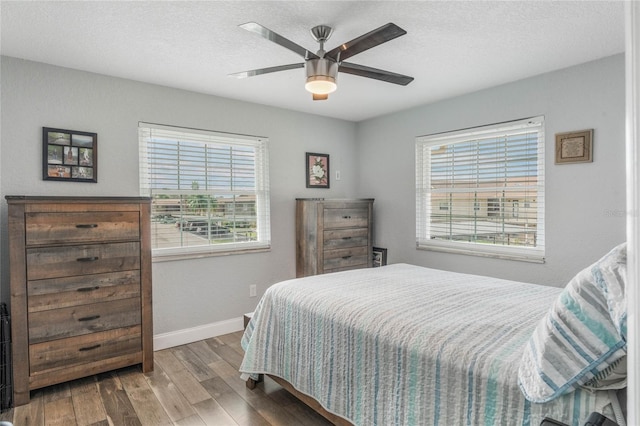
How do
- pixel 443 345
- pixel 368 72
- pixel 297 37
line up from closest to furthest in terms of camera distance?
pixel 443 345
pixel 368 72
pixel 297 37

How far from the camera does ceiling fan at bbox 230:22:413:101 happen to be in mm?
1702

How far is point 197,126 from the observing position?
3369mm

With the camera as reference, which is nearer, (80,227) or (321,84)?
(321,84)

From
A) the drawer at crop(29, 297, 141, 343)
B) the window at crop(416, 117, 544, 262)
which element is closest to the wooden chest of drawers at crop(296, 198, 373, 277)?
the window at crop(416, 117, 544, 262)

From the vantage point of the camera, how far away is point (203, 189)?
11.3ft

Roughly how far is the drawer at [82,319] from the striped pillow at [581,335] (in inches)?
102

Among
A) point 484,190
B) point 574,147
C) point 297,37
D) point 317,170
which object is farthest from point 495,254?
point 297,37

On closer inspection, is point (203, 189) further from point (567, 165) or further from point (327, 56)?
point (567, 165)

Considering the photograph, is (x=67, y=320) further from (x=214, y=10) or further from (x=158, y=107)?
(x=214, y=10)

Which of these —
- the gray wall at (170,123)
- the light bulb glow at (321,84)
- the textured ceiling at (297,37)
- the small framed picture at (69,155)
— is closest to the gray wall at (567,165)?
the textured ceiling at (297,37)

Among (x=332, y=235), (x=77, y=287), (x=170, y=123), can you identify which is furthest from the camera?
(x=332, y=235)

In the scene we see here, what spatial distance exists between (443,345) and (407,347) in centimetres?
16

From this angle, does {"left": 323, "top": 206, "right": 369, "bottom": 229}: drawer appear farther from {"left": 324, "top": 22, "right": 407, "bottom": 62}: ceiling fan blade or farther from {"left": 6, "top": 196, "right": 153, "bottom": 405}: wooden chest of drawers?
{"left": 324, "top": 22, "right": 407, "bottom": 62}: ceiling fan blade

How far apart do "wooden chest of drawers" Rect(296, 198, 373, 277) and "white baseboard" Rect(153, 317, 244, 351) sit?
888 millimetres
